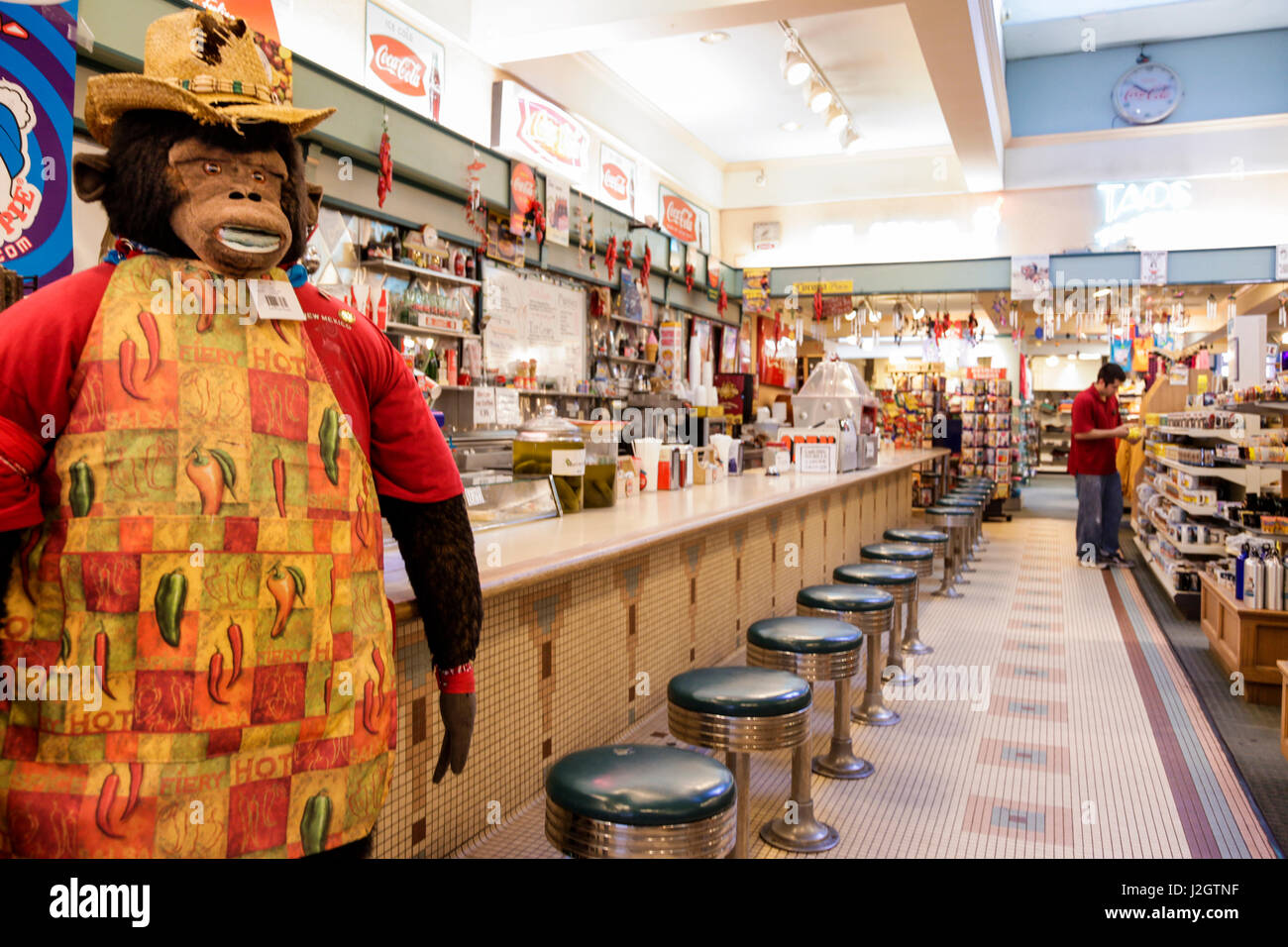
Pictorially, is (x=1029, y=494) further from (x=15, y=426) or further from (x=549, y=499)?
(x=15, y=426)

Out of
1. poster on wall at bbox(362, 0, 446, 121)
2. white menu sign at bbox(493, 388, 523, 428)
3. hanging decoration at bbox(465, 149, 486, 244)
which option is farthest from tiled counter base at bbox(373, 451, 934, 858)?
poster on wall at bbox(362, 0, 446, 121)

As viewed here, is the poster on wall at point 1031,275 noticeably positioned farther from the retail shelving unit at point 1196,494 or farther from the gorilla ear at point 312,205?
the gorilla ear at point 312,205

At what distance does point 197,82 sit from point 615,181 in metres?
7.88

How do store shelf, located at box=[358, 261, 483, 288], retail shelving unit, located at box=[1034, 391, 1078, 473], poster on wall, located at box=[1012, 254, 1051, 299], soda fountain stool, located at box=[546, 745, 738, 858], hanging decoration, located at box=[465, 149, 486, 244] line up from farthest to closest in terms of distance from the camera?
retail shelving unit, located at box=[1034, 391, 1078, 473], poster on wall, located at box=[1012, 254, 1051, 299], hanging decoration, located at box=[465, 149, 486, 244], store shelf, located at box=[358, 261, 483, 288], soda fountain stool, located at box=[546, 745, 738, 858]

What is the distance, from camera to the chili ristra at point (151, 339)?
1.12 m

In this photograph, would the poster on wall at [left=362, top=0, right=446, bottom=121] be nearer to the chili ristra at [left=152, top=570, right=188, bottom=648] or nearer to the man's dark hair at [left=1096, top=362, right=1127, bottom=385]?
the chili ristra at [left=152, top=570, right=188, bottom=648]

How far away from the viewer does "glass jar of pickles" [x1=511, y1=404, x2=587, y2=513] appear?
10.8 feet

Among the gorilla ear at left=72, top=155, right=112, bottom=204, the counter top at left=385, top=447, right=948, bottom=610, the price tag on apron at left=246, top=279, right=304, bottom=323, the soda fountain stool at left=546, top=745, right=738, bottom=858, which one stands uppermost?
the gorilla ear at left=72, top=155, right=112, bottom=204

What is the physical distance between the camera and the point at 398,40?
5.83 m

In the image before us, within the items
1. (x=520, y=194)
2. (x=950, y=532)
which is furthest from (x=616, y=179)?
(x=950, y=532)

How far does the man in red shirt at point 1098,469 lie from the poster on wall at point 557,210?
470 cm

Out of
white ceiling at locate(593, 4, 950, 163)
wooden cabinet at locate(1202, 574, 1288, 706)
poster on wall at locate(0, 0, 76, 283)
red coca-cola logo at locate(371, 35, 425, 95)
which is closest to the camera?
poster on wall at locate(0, 0, 76, 283)

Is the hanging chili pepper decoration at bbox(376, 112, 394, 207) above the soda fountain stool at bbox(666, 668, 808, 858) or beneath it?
above

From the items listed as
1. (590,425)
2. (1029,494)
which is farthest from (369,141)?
(1029,494)
